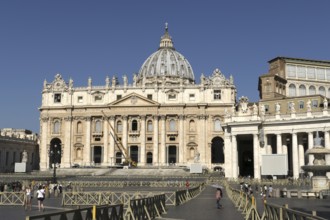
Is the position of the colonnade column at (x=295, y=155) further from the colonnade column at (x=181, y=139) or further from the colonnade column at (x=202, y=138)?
the colonnade column at (x=181, y=139)

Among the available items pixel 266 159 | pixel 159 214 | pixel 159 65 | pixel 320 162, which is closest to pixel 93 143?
pixel 159 65

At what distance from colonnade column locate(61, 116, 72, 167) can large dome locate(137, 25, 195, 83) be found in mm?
38767

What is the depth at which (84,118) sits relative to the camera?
103938 mm

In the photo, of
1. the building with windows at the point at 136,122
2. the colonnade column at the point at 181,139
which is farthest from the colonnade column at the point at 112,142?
the colonnade column at the point at 181,139

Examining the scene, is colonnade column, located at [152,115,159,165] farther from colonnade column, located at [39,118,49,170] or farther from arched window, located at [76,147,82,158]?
colonnade column, located at [39,118,49,170]

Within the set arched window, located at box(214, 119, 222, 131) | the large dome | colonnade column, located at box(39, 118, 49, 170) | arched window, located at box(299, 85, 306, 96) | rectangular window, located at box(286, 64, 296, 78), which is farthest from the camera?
the large dome

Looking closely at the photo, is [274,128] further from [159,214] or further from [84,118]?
[84,118]

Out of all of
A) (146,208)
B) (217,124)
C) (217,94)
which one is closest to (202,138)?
(217,124)

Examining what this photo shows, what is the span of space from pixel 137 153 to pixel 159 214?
8209cm

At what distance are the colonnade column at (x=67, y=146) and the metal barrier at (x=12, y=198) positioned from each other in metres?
72.3

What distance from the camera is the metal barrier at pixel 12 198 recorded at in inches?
1139

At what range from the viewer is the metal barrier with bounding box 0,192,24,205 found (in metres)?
28.9

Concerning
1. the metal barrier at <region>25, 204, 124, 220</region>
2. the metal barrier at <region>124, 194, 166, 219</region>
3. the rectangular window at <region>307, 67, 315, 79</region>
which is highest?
the rectangular window at <region>307, 67, 315, 79</region>

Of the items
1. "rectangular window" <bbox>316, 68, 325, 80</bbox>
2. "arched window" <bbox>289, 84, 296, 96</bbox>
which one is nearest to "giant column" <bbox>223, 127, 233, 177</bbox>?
"arched window" <bbox>289, 84, 296, 96</bbox>
